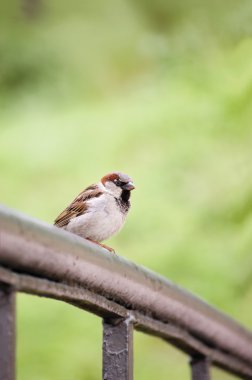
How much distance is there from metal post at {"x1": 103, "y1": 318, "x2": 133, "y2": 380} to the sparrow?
0.86 meters

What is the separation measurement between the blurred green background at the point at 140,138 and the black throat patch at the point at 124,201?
164cm

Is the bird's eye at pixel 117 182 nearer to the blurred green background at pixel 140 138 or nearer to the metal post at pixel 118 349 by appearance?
the metal post at pixel 118 349

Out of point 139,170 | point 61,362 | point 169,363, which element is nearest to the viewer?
point 61,362

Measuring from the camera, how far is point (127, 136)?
3.73 meters

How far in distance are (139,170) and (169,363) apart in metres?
0.76

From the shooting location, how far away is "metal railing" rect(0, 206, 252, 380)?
17.8 inches

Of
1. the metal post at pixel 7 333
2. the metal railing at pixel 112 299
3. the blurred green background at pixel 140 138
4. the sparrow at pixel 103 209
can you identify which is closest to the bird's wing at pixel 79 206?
the sparrow at pixel 103 209

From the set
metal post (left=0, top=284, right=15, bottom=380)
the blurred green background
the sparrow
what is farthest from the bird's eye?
the blurred green background

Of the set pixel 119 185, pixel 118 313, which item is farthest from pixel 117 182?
pixel 118 313

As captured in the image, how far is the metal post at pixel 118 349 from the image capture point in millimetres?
592

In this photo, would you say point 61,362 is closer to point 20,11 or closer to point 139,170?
point 139,170

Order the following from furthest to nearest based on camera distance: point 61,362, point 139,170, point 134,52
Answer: point 134,52
point 139,170
point 61,362

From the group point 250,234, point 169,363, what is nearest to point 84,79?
point 250,234

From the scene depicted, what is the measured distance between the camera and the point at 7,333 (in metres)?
0.44
